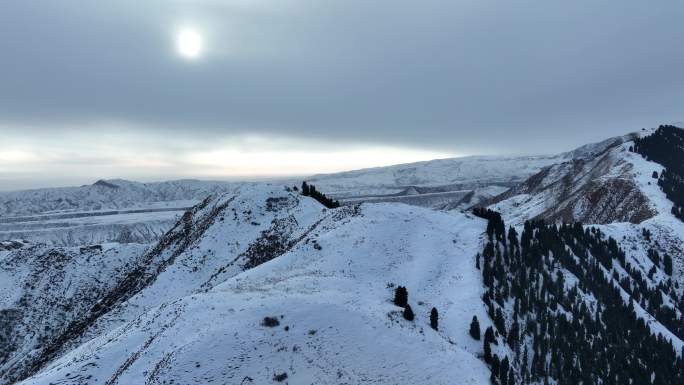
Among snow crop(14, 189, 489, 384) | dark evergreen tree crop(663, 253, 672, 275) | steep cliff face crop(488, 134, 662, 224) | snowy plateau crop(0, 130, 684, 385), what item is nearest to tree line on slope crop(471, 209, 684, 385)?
snowy plateau crop(0, 130, 684, 385)

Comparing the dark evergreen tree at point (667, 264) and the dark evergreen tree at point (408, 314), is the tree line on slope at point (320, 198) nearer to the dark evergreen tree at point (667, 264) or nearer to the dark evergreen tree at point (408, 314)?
the dark evergreen tree at point (408, 314)

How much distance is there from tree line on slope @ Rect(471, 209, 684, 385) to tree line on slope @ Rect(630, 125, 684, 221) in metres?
30.1

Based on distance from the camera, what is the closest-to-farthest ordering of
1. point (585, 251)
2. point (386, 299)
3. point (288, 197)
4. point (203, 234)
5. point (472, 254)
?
point (386, 299) → point (472, 254) → point (585, 251) → point (203, 234) → point (288, 197)

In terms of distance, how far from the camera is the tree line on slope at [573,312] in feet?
141

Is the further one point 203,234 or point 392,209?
point 203,234

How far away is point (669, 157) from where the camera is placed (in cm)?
13625

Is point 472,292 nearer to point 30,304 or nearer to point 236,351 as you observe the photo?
point 236,351

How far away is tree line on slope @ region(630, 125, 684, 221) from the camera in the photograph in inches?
3789

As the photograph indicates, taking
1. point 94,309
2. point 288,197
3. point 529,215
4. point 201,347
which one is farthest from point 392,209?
point 529,215

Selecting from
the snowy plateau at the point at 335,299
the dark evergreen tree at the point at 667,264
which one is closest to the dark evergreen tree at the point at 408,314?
the snowy plateau at the point at 335,299

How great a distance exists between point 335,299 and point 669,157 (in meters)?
147

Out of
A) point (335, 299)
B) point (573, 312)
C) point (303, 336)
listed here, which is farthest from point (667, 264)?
point (303, 336)

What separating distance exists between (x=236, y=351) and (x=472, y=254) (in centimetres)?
3810

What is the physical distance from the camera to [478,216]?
250 feet
